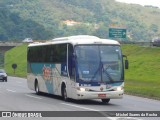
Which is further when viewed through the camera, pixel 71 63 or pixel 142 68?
pixel 142 68

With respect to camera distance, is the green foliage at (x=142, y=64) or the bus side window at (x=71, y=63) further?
the green foliage at (x=142, y=64)

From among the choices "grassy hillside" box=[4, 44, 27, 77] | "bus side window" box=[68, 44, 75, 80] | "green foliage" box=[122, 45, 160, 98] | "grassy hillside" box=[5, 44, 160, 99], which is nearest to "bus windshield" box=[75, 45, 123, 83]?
"bus side window" box=[68, 44, 75, 80]

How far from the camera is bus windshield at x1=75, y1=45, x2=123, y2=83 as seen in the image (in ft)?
84.4

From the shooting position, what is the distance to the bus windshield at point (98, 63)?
25719 millimetres

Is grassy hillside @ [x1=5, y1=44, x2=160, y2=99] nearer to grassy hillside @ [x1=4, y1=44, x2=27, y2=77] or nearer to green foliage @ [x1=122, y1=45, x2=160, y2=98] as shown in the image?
green foliage @ [x1=122, y1=45, x2=160, y2=98]

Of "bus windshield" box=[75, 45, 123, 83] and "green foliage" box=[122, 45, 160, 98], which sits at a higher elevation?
"bus windshield" box=[75, 45, 123, 83]

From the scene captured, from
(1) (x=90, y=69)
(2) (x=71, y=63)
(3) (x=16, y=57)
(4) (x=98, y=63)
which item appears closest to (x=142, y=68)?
(2) (x=71, y=63)

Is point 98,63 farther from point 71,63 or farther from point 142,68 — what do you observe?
point 142,68

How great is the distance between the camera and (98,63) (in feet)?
84.9

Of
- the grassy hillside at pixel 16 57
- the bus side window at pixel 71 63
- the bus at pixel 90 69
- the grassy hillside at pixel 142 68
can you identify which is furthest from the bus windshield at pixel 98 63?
the grassy hillside at pixel 16 57

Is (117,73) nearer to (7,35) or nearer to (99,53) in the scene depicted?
(99,53)

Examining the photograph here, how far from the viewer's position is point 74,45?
2634 centimetres

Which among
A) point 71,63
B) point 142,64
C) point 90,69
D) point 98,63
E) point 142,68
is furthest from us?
point 142,64

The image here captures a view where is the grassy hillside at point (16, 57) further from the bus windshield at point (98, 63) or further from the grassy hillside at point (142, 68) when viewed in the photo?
the bus windshield at point (98, 63)
